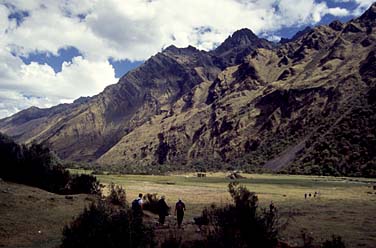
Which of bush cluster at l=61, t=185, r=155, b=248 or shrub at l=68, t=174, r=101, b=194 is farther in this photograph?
shrub at l=68, t=174, r=101, b=194

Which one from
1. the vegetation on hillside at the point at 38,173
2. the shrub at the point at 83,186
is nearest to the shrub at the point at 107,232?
the shrub at the point at 83,186

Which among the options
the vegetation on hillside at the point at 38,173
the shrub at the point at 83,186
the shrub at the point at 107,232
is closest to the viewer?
the shrub at the point at 107,232

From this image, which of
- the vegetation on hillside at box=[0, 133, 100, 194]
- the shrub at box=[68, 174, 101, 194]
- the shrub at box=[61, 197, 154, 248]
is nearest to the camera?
the shrub at box=[61, 197, 154, 248]

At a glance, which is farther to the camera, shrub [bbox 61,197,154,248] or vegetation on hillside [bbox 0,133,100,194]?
vegetation on hillside [bbox 0,133,100,194]

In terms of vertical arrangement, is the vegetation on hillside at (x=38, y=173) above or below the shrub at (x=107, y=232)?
above

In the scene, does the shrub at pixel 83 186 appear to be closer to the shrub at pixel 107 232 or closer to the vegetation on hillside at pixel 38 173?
the vegetation on hillside at pixel 38 173

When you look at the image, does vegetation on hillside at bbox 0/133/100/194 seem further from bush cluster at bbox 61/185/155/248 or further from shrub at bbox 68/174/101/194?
bush cluster at bbox 61/185/155/248

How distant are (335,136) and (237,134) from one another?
6473cm

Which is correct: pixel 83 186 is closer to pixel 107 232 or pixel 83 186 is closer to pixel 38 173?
pixel 38 173

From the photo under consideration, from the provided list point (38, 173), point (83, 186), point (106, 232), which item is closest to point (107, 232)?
point (106, 232)

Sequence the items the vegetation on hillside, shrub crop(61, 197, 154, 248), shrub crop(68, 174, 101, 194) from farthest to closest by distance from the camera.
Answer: shrub crop(68, 174, 101, 194)
the vegetation on hillside
shrub crop(61, 197, 154, 248)

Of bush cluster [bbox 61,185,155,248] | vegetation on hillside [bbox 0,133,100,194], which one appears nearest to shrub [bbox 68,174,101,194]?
vegetation on hillside [bbox 0,133,100,194]

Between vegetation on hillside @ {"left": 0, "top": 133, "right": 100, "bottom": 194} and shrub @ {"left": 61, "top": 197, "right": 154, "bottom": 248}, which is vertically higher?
vegetation on hillside @ {"left": 0, "top": 133, "right": 100, "bottom": 194}

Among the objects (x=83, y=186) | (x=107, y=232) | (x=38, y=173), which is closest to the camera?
(x=107, y=232)
